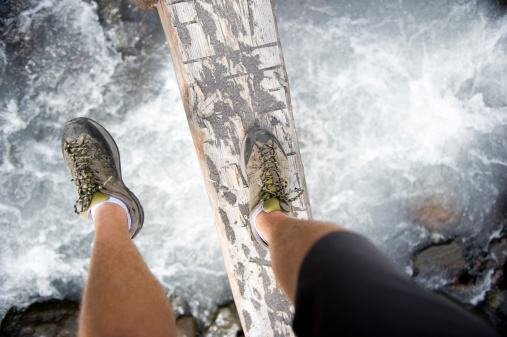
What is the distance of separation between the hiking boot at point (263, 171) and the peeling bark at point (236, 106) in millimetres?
112

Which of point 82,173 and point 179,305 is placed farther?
point 179,305

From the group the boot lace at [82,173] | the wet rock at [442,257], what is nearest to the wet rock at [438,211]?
the wet rock at [442,257]

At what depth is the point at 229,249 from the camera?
7.06 ft

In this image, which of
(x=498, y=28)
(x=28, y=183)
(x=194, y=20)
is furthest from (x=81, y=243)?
(x=498, y=28)

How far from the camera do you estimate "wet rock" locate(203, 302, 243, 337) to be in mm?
2938

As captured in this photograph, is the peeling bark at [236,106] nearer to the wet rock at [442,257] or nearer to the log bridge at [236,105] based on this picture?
the log bridge at [236,105]

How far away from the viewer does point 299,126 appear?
2953 millimetres

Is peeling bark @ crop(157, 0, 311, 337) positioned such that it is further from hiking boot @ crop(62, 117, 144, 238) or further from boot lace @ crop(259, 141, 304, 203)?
hiking boot @ crop(62, 117, 144, 238)

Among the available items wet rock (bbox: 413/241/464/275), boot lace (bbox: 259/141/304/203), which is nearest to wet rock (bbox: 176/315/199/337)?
boot lace (bbox: 259/141/304/203)

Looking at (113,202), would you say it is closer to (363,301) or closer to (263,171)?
(263,171)

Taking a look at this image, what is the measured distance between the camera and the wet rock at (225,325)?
2938 millimetres

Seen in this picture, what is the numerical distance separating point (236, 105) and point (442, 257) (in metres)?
2.68

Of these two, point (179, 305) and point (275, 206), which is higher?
point (275, 206)

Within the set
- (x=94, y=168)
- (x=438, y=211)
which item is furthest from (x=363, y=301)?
(x=438, y=211)
